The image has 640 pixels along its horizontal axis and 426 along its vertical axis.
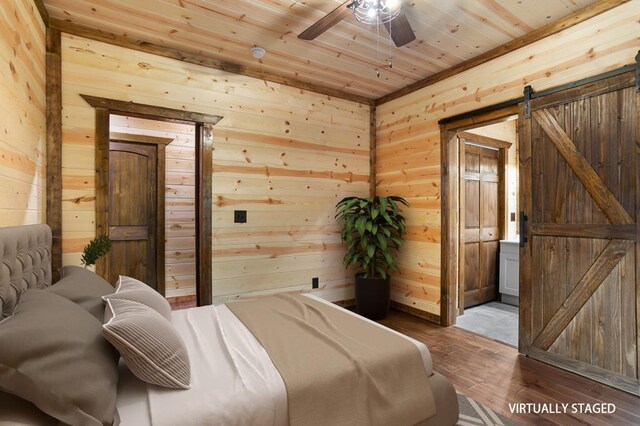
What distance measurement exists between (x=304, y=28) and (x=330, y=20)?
78 cm

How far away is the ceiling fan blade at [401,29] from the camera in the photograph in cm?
214

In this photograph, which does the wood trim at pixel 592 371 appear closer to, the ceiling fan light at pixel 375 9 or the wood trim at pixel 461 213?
the wood trim at pixel 461 213

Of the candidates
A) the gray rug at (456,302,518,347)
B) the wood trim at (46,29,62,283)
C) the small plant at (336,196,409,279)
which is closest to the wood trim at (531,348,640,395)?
the gray rug at (456,302,518,347)

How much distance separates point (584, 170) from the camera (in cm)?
246

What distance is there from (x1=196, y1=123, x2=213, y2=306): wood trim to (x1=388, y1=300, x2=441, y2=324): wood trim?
2.32 metres

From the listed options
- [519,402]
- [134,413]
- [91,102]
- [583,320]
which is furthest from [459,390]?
[91,102]

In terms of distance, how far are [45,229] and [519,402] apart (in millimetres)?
3337

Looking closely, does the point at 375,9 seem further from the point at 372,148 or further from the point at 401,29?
the point at 372,148

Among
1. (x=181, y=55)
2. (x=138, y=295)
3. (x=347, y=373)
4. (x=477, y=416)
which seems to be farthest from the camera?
(x=181, y=55)

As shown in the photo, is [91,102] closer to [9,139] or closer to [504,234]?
[9,139]

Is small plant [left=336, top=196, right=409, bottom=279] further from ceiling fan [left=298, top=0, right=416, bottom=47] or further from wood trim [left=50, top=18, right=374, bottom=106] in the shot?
ceiling fan [left=298, top=0, right=416, bottom=47]

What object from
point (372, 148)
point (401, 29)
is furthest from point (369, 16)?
point (372, 148)

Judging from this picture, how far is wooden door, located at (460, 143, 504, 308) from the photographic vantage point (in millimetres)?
4207

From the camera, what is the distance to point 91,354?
1.13m
